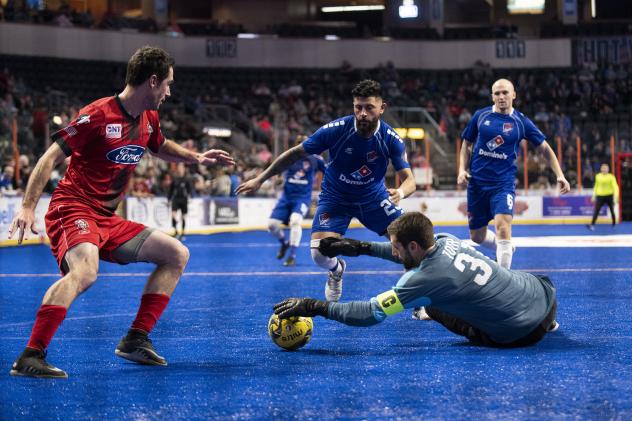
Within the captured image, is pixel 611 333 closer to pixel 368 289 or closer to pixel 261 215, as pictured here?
pixel 368 289

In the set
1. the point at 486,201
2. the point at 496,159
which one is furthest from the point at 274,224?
the point at 496,159

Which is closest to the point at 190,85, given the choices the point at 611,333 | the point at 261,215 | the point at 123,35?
the point at 123,35

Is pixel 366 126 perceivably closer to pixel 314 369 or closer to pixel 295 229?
pixel 314 369

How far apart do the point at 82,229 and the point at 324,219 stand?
3.41m

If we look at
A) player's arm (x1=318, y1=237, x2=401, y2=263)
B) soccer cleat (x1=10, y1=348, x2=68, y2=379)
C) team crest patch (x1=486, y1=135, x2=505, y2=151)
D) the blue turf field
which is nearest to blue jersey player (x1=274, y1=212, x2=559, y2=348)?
the blue turf field

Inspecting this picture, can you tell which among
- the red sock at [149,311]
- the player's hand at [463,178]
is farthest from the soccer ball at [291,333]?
the player's hand at [463,178]

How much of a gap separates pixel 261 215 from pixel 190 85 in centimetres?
1088

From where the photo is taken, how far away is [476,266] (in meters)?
6.08

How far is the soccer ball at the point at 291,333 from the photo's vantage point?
22.1ft

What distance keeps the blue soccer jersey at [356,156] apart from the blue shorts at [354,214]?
0.06 meters

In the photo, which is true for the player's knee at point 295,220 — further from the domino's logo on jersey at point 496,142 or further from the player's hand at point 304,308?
the player's hand at point 304,308

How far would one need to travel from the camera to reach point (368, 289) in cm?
1130

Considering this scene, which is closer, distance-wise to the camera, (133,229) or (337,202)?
(133,229)

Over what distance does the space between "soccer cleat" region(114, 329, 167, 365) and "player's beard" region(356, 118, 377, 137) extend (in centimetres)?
306
